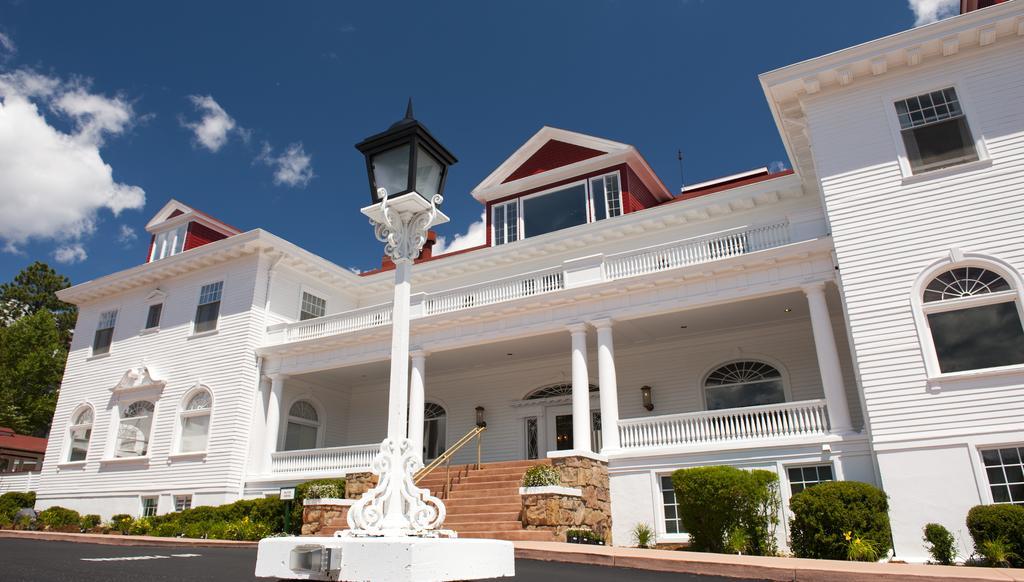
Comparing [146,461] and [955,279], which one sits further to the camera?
[146,461]

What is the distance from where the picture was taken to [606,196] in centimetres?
2084

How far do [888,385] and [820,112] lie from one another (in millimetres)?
6051

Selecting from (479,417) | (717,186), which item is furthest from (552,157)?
(479,417)

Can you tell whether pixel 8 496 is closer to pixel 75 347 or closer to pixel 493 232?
pixel 75 347

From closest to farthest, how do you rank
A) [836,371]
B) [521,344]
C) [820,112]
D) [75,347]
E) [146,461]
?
[836,371]
[820,112]
[521,344]
[146,461]
[75,347]

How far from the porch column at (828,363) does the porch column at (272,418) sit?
50.7ft

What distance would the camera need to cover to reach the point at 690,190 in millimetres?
22188

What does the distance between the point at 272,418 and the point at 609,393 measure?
11.2 m

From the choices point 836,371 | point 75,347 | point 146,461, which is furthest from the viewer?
point 75,347

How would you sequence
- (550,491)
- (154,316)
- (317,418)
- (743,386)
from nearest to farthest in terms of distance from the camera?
1. (550,491)
2. (743,386)
3. (317,418)
4. (154,316)

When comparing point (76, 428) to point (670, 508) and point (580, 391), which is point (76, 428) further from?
point (670, 508)

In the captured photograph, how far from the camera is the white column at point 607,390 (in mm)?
14971

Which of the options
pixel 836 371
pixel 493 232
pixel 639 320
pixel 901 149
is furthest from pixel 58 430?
pixel 901 149

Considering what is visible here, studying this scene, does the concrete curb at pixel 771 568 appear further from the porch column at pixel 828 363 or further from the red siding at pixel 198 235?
the red siding at pixel 198 235
